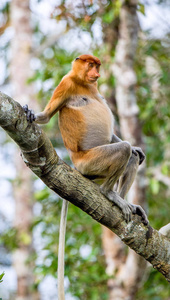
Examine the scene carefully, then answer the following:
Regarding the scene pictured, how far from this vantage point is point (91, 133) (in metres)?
3.06

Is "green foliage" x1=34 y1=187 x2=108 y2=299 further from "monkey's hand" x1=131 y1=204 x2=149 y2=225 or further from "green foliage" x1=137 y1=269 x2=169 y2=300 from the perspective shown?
"monkey's hand" x1=131 y1=204 x2=149 y2=225

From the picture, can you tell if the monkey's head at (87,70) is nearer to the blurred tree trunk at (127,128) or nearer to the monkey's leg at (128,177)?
the monkey's leg at (128,177)

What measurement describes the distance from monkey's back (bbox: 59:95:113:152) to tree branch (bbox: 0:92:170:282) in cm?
51

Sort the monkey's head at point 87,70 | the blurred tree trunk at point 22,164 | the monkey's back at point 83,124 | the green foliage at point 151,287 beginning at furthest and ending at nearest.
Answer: the blurred tree trunk at point 22,164 < the green foliage at point 151,287 < the monkey's head at point 87,70 < the monkey's back at point 83,124

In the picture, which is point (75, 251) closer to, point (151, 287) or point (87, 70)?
point (151, 287)

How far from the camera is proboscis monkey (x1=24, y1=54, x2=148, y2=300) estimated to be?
2834mm

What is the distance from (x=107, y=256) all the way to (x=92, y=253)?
475 millimetres

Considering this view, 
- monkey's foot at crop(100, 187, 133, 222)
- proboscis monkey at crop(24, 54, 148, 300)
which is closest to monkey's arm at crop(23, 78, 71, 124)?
proboscis monkey at crop(24, 54, 148, 300)

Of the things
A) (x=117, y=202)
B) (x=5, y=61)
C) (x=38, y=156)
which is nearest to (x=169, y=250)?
(x=117, y=202)

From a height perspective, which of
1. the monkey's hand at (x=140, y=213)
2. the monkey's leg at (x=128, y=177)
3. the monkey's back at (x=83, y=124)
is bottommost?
the monkey's hand at (x=140, y=213)

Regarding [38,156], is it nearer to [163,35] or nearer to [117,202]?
[117,202]

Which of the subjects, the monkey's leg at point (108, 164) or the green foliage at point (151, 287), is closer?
the monkey's leg at point (108, 164)

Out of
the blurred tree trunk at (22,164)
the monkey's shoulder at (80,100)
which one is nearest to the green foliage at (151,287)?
the monkey's shoulder at (80,100)

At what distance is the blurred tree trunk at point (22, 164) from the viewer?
6.73 meters
